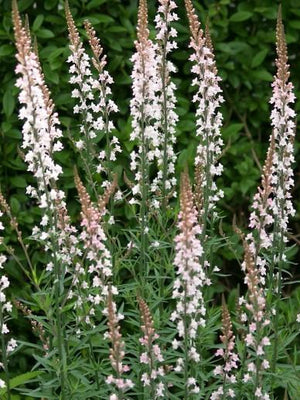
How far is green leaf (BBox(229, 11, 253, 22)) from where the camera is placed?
649 cm

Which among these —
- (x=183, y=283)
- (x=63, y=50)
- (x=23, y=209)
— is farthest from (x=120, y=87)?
(x=183, y=283)

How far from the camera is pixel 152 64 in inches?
167

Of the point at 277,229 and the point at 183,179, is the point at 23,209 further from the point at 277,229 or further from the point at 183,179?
the point at 183,179

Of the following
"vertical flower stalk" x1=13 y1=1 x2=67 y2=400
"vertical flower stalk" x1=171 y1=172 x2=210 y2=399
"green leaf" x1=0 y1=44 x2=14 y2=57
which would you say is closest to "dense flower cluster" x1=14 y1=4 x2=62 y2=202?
"vertical flower stalk" x1=13 y1=1 x2=67 y2=400

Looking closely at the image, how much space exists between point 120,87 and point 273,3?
4.98 ft

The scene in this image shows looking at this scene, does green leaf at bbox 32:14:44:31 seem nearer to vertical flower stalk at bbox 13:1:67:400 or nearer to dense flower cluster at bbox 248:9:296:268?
vertical flower stalk at bbox 13:1:67:400

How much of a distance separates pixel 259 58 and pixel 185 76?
64 cm

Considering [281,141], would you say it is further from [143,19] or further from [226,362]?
[226,362]

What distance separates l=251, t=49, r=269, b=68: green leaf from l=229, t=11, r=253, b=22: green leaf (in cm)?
31

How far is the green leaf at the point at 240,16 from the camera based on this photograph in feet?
21.3

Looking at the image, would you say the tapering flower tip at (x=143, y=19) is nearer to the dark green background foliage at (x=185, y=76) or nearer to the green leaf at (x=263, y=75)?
the dark green background foliage at (x=185, y=76)

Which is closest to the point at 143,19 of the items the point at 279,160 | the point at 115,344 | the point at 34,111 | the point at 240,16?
the point at 34,111

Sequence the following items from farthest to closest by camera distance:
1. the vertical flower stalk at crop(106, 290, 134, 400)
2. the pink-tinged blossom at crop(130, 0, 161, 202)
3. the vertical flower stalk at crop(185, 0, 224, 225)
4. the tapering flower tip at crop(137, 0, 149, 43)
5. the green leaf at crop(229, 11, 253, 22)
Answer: the green leaf at crop(229, 11, 253, 22) → the vertical flower stalk at crop(185, 0, 224, 225) → the pink-tinged blossom at crop(130, 0, 161, 202) → the tapering flower tip at crop(137, 0, 149, 43) → the vertical flower stalk at crop(106, 290, 134, 400)

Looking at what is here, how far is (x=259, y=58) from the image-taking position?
6578 millimetres
